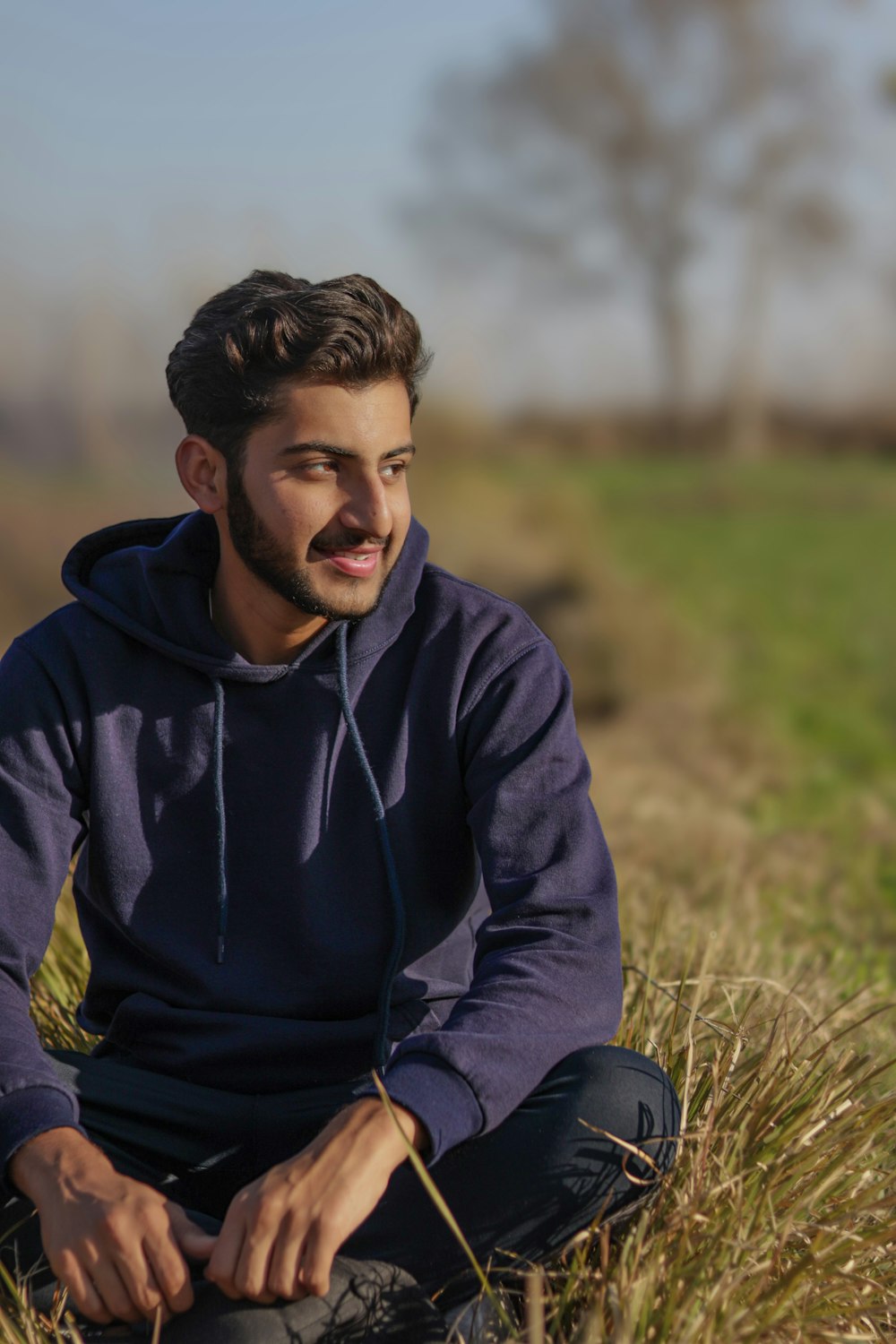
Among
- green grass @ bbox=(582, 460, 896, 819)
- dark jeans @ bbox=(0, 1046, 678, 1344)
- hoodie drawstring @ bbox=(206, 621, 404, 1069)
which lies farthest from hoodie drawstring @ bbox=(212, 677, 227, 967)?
green grass @ bbox=(582, 460, 896, 819)

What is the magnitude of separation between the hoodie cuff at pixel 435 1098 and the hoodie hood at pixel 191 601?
27.7 inches

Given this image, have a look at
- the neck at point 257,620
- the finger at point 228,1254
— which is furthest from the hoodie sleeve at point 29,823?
the finger at point 228,1254

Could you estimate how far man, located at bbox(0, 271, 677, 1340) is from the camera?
2.24 metres

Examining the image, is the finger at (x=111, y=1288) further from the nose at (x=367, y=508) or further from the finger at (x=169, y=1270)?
the nose at (x=367, y=508)

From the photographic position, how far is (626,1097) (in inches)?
81.8

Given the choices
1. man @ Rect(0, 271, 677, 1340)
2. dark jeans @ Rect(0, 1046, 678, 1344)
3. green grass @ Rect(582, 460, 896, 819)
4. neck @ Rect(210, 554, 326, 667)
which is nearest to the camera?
dark jeans @ Rect(0, 1046, 678, 1344)

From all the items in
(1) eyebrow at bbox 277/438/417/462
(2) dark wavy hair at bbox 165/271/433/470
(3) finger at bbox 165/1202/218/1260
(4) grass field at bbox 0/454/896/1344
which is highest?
(2) dark wavy hair at bbox 165/271/433/470

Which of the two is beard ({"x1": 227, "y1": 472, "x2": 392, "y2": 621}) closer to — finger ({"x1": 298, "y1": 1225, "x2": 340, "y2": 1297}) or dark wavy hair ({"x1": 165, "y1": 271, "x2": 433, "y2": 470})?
dark wavy hair ({"x1": 165, "y1": 271, "x2": 433, "y2": 470})

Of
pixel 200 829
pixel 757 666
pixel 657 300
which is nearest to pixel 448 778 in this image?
pixel 200 829

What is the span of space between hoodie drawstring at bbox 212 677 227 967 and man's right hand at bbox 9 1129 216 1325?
→ 0.48 metres

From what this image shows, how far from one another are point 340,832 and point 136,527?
695 millimetres

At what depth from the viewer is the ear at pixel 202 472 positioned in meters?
2.47

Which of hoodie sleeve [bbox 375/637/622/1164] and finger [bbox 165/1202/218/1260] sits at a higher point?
hoodie sleeve [bbox 375/637/622/1164]

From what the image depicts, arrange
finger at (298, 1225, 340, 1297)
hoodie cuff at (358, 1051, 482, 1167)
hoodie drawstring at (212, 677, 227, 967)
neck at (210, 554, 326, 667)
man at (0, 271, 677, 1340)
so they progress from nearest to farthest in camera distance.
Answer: finger at (298, 1225, 340, 1297) → hoodie cuff at (358, 1051, 482, 1167) → man at (0, 271, 677, 1340) → hoodie drawstring at (212, 677, 227, 967) → neck at (210, 554, 326, 667)
